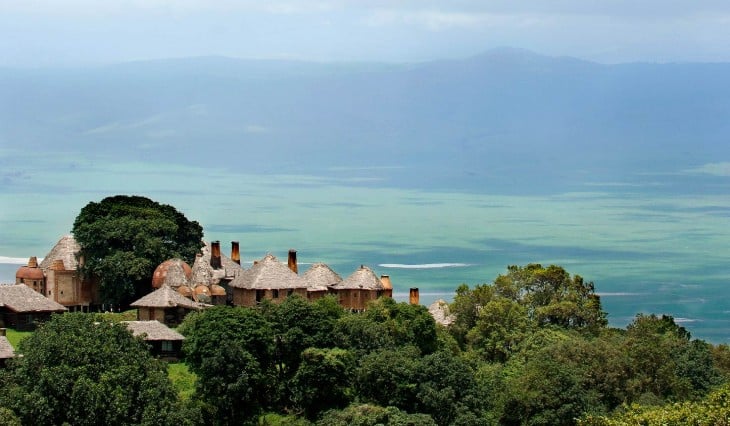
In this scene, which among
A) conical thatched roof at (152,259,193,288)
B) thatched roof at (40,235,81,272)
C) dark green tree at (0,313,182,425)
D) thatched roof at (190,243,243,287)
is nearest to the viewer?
dark green tree at (0,313,182,425)

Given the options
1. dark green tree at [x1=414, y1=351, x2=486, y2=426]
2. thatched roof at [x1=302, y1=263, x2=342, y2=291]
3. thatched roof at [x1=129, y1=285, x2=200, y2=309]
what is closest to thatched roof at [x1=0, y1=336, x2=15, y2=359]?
thatched roof at [x1=129, y1=285, x2=200, y2=309]

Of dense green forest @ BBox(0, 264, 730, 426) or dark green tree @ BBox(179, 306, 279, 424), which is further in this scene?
dark green tree @ BBox(179, 306, 279, 424)

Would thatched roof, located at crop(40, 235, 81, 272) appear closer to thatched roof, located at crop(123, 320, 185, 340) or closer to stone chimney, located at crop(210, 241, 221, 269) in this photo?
stone chimney, located at crop(210, 241, 221, 269)

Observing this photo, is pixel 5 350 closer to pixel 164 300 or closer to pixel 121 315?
pixel 121 315

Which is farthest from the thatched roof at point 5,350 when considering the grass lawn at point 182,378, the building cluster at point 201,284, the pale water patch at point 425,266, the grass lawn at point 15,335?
the pale water patch at point 425,266

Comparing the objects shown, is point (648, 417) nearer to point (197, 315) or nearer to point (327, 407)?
point (327, 407)

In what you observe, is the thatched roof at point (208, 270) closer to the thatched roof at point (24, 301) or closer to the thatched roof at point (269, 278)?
the thatched roof at point (269, 278)
